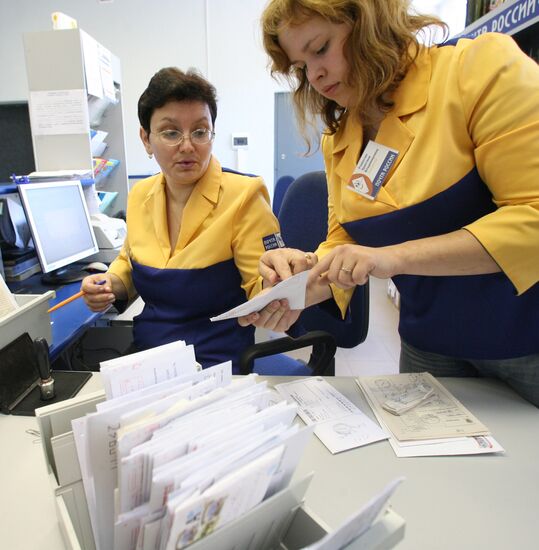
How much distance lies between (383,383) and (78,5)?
17.3 ft

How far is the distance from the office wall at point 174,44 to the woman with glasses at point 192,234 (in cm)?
371

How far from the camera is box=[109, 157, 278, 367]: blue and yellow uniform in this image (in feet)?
4.16

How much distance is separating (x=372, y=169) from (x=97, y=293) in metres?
0.96

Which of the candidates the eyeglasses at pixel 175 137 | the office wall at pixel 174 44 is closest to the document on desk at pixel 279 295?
the eyeglasses at pixel 175 137

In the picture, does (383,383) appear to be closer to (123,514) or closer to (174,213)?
(123,514)

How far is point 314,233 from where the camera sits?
1.63 meters

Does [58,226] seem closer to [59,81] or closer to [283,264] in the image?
[59,81]

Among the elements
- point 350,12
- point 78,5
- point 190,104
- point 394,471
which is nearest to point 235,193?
point 190,104

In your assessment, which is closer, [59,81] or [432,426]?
[432,426]

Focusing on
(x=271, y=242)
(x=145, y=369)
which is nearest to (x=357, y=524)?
(x=145, y=369)

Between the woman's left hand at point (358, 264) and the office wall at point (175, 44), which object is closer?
the woman's left hand at point (358, 264)

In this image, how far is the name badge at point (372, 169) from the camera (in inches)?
35.1

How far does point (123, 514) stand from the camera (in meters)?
0.40

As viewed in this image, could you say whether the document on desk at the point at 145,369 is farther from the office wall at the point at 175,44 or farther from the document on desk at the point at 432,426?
the office wall at the point at 175,44
